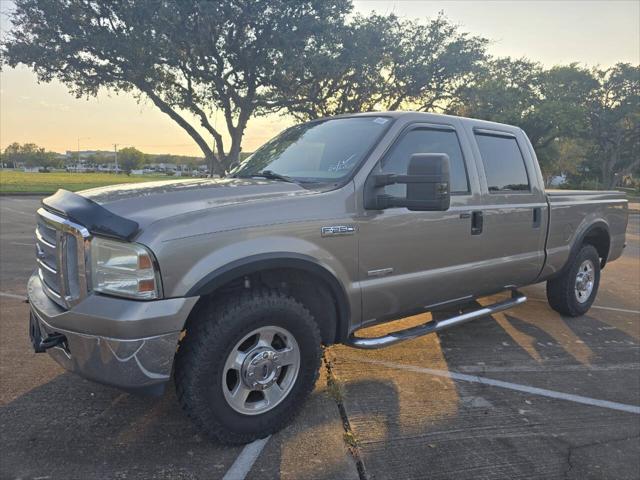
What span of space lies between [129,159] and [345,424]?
145 metres

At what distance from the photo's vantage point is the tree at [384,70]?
17906 millimetres

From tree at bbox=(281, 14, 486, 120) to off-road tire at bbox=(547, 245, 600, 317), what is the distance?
1369 cm

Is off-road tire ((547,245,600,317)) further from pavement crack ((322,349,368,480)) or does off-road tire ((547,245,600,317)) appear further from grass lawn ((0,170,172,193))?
grass lawn ((0,170,172,193))

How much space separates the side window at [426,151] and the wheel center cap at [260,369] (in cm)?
136

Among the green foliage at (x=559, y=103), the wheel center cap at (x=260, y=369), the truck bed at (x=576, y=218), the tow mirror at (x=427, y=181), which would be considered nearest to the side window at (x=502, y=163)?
the truck bed at (x=576, y=218)

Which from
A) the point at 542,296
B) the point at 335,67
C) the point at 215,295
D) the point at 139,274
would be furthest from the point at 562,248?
the point at 335,67

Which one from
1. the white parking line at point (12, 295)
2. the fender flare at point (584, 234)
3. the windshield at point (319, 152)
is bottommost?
the white parking line at point (12, 295)

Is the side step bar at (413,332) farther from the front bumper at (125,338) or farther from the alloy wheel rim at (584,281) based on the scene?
the alloy wheel rim at (584,281)

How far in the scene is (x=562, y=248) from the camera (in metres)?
4.91

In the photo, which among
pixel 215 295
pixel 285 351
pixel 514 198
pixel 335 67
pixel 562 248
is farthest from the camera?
pixel 335 67

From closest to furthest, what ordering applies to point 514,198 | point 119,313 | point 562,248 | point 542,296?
point 119,313, point 514,198, point 562,248, point 542,296

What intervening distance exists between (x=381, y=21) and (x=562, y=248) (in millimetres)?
16913

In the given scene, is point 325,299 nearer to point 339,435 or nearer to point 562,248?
point 339,435

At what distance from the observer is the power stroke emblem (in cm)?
288
